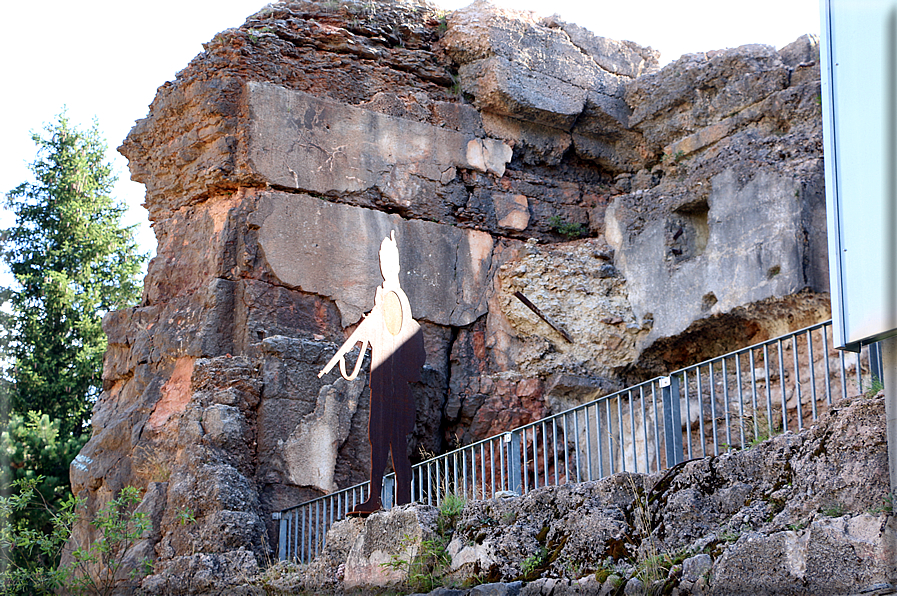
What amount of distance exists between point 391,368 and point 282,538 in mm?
2674

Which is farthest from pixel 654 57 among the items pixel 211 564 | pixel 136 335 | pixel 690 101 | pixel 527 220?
pixel 211 564

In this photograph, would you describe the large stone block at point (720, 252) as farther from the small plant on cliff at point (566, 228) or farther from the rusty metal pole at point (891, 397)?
the rusty metal pole at point (891, 397)

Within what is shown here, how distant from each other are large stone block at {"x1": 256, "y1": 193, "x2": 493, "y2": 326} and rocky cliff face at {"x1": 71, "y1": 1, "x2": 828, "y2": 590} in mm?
27

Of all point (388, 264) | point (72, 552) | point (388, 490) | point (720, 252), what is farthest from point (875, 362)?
point (72, 552)

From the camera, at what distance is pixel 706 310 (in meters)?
11.1

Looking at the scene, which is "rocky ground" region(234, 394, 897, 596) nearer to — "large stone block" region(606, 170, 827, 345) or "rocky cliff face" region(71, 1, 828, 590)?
"rocky cliff face" region(71, 1, 828, 590)

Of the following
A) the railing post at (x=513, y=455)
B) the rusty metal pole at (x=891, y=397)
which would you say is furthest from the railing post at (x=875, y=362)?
the railing post at (x=513, y=455)

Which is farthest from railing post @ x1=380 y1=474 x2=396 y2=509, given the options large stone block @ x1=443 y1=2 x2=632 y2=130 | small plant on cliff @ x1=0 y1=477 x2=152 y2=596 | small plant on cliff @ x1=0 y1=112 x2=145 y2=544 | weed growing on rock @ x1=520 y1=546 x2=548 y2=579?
small plant on cliff @ x1=0 y1=112 x2=145 y2=544

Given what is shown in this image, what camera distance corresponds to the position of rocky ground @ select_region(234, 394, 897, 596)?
4.14 metres

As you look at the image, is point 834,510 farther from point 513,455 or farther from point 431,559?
point 513,455

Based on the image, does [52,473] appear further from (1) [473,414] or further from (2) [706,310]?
(2) [706,310]

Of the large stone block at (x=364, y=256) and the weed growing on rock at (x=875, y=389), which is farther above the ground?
the large stone block at (x=364, y=256)

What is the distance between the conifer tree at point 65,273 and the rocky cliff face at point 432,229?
22.8ft

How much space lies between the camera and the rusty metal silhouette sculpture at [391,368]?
7562mm
